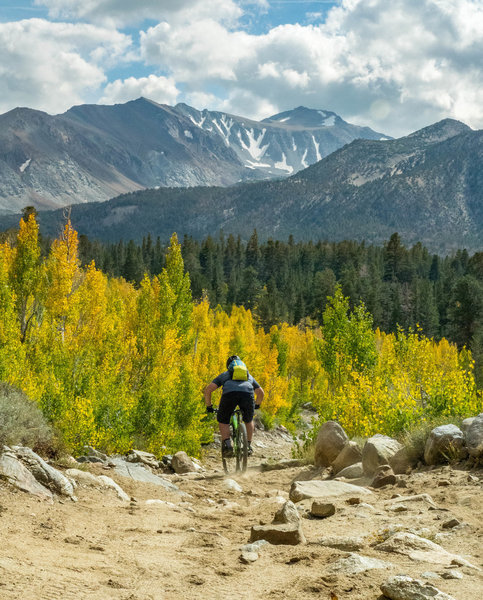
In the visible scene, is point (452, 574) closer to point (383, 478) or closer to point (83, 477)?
point (383, 478)

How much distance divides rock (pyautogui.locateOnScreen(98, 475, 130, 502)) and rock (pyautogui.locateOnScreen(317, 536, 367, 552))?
3.61 m

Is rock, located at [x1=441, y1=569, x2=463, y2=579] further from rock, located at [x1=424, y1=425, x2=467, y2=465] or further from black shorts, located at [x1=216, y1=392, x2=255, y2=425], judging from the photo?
black shorts, located at [x1=216, y1=392, x2=255, y2=425]

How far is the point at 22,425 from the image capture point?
851cm

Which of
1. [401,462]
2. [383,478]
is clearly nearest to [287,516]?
[383,478]

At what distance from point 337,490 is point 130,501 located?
3114mm

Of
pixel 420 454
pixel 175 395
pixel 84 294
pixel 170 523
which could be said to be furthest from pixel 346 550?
pixel 84 294

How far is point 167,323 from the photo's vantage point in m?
21.8

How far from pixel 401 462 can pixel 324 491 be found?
84.4 inches

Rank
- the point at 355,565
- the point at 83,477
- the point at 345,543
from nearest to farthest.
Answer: the point at 355,565 < the point at 345,543 < the point at 83,477

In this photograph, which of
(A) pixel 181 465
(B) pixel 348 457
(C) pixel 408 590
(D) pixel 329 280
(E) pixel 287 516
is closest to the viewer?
(C) pixel 408 590

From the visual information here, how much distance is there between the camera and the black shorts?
1111 centimetres

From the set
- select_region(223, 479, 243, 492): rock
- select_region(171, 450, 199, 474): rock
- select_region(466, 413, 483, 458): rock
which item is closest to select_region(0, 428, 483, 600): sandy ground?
select_region(466, 413, 483, 458): rock

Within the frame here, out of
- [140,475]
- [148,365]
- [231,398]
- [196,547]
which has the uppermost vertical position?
[231,398]

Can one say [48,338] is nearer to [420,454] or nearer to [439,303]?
[420,454]
